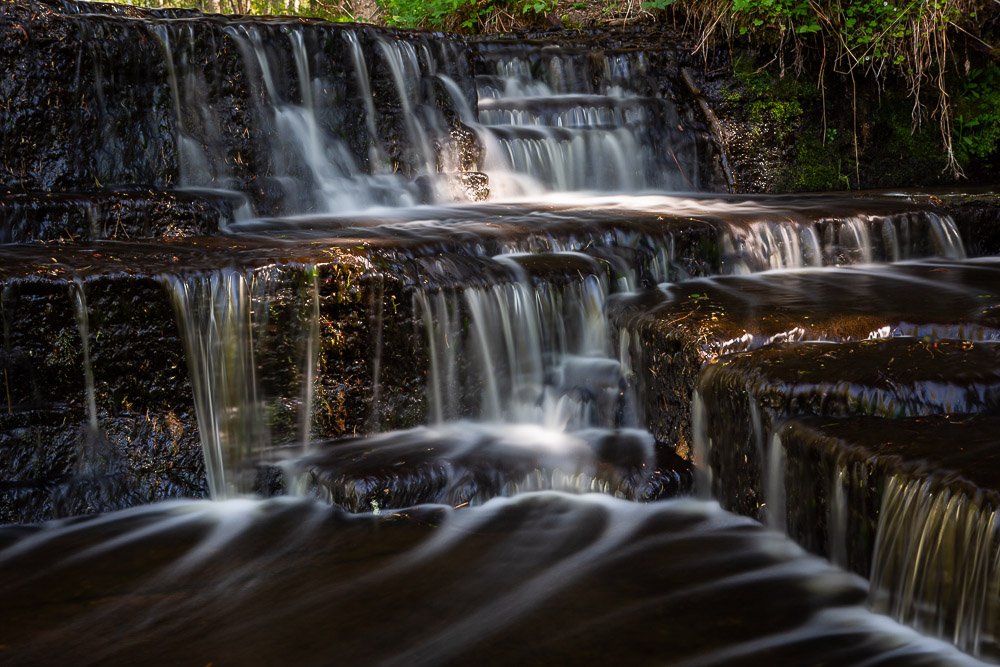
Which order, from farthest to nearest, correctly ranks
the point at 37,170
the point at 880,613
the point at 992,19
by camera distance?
the point at 992,19 → the point at 37,170 → the point at 880,613

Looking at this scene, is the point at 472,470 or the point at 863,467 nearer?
the point at 863,467

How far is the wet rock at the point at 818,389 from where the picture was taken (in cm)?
357

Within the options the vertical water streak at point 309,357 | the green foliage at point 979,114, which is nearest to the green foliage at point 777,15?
the green foliage at point 979,114

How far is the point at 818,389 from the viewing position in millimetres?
3680

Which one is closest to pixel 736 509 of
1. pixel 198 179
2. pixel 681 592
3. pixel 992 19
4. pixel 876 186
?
pixel 681 592

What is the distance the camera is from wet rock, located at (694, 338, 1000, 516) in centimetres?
357

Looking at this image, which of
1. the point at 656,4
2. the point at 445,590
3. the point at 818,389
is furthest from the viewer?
the point at 656,4

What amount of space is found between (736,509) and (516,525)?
0.90 meters

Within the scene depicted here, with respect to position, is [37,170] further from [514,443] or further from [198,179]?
[514,443]

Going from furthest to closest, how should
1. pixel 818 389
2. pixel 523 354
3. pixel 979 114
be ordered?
pixel 979 114
pixel 523 354
pixel 818 389

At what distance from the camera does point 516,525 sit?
4.06m

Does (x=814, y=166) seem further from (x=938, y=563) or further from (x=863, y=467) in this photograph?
(x=938, y=563)

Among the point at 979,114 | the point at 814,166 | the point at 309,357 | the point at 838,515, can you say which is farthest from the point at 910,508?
the point at 979,114

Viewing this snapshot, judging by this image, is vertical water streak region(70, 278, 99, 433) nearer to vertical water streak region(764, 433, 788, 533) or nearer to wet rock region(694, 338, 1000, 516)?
wet rock region(694, 338, 1000, 516)
